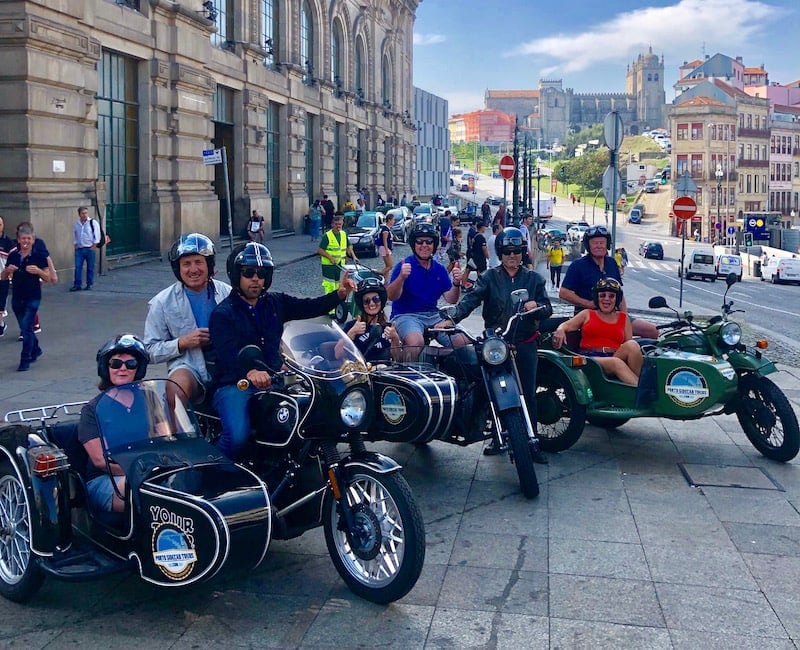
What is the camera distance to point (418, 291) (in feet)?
27.1

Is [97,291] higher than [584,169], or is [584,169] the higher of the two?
[584,169]

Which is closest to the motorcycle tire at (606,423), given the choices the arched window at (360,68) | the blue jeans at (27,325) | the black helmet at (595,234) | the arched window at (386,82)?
the black helmet at (595,234)

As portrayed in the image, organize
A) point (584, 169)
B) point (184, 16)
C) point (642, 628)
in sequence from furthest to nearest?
point (584, 169)
point (184, 16)
point (642, 628)

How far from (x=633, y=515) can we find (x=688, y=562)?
89 centimetres

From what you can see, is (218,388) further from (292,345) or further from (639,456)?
(639,456)

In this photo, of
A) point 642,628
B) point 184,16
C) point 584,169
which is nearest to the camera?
point 642,628

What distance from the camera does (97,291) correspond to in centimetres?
1881

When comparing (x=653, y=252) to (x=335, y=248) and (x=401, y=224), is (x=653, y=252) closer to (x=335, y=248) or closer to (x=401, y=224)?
(x=401, y=224)

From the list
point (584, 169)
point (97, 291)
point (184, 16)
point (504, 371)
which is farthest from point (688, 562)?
point (584, 169)

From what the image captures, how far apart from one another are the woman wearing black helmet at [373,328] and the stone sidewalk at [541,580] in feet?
3.06

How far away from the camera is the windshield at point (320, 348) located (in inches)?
210

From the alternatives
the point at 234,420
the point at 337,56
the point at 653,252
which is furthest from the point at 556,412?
the point at 653,252

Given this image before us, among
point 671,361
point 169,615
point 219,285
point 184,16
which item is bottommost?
point 169,615

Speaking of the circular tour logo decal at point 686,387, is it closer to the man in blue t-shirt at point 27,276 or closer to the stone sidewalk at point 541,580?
the stone sidewalk at point 541,580
